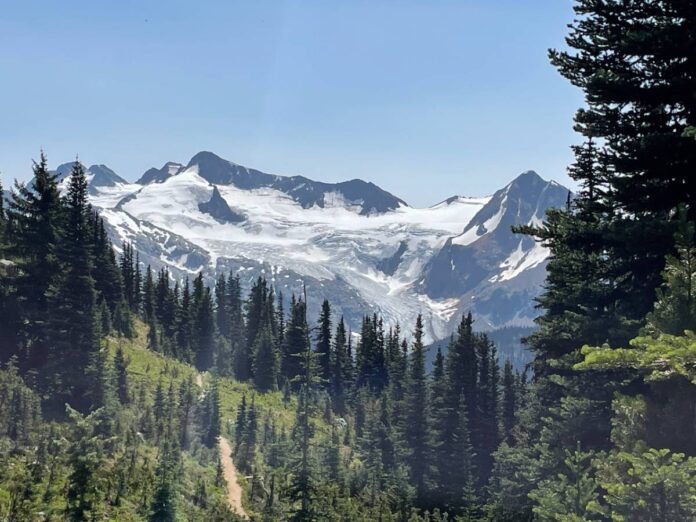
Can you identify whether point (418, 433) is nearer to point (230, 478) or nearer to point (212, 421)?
point (212, 421)

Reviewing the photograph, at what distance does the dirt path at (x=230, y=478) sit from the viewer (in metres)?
33.7

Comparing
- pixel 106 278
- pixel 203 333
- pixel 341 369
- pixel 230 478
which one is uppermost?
pixel 106 278

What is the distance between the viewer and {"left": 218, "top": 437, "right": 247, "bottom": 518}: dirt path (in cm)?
3369

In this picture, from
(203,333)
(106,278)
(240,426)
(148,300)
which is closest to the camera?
(240,426)

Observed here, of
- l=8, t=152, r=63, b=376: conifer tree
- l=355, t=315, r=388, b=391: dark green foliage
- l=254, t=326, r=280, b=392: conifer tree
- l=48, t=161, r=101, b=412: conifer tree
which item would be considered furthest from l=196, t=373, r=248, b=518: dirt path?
l=355, t=315, r=388, b=391: dark green foliage

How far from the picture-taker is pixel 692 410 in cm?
1130

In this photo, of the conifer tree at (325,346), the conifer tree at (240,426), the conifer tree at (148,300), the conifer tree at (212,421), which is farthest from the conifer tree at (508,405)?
the conifer tree at (148,300)

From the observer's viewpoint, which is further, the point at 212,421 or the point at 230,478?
the point at 212,421

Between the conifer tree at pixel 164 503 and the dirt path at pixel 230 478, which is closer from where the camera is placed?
the conifer tree at pixel 164 503

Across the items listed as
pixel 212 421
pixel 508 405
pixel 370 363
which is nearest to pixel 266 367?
pixel 370 363

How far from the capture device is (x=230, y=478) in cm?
4106

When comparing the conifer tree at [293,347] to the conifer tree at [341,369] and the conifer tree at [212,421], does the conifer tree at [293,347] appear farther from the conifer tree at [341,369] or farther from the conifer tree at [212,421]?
the conifer tree at [212,421]

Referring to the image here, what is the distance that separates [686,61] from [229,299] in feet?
388

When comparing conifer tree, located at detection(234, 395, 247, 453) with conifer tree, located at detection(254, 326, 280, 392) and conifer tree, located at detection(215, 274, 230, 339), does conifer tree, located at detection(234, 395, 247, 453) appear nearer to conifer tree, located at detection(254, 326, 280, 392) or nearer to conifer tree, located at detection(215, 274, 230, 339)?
conifer tree, located at detection(254, 326, 280, 392)
